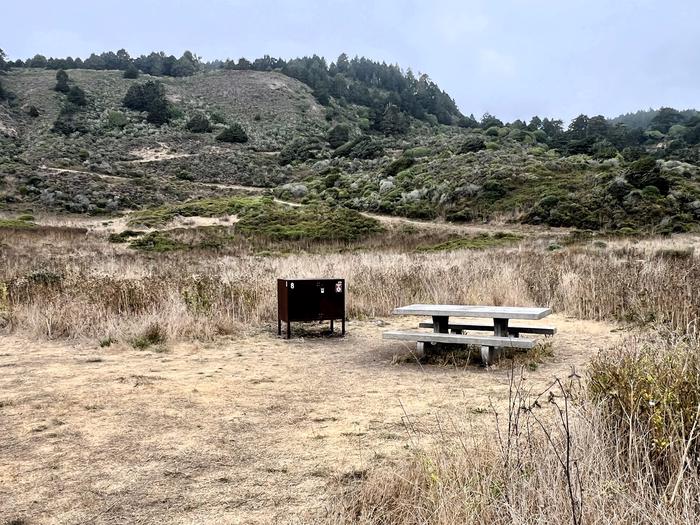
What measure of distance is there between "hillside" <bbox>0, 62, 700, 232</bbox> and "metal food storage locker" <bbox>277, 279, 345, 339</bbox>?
2475 centimetres

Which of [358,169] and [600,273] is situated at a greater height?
[358,169]

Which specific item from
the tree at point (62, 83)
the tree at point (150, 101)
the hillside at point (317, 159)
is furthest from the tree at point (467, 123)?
the tree at point (62, 83)

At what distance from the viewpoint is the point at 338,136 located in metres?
70.4

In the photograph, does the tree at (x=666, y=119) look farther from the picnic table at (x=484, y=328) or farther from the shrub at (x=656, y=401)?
the shrub at (x=656, y=401)

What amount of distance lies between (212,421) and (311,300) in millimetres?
3718

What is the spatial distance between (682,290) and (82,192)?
4059cm

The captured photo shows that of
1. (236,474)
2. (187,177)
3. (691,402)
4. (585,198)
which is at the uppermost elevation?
(187,177)

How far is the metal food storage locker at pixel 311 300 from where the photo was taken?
25.7 feet

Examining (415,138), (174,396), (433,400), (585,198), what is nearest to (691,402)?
(433,400)

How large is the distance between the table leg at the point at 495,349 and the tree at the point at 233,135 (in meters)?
66.7

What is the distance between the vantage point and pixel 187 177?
2216 inches

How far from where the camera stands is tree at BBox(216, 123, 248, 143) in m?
70.1

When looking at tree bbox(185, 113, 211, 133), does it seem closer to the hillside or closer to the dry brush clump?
the hillside

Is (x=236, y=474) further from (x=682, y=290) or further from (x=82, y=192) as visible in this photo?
(x=82, y=192)
